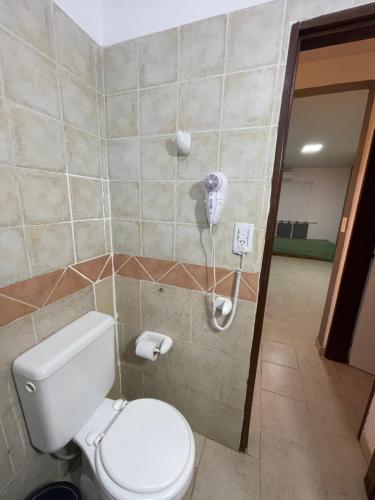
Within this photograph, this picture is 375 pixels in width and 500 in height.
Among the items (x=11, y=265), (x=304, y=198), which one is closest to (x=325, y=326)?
(x=11, y=265)

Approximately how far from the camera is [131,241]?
1.10 meters

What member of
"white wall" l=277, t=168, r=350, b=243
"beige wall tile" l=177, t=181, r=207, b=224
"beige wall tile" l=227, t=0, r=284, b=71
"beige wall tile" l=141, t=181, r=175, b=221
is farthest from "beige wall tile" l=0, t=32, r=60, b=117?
"white wall" l=277, t=168, r=350, b=243

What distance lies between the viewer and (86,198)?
954 millimetres

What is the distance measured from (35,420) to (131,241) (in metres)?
0.79

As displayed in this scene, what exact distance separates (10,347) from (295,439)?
158 centimetres

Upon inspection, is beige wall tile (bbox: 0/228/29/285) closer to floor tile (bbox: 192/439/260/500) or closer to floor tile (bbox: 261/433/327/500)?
floor tile (bbox: 192/439/260/500)

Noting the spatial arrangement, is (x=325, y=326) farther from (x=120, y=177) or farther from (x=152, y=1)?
(x=152, y=1)

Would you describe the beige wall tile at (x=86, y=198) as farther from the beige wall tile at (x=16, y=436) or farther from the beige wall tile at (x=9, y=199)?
the beige wall tile at (x=16, y=436)

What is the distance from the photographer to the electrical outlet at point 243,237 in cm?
88

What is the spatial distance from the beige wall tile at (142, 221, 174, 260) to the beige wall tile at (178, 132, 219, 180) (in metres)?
0.25

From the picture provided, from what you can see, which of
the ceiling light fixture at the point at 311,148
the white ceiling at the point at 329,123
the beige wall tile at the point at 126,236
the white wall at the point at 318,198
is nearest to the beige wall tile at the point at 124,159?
the beige wall tile at the point at 126,236

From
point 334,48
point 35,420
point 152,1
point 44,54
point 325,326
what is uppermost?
point 334,48

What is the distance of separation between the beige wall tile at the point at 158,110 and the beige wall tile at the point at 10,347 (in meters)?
0.92

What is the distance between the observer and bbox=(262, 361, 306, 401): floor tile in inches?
61.1
